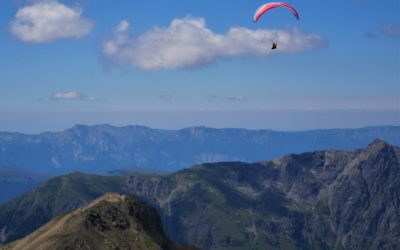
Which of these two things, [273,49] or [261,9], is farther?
[261,9]

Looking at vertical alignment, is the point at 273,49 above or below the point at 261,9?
below

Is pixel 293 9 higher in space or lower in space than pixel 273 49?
higher
